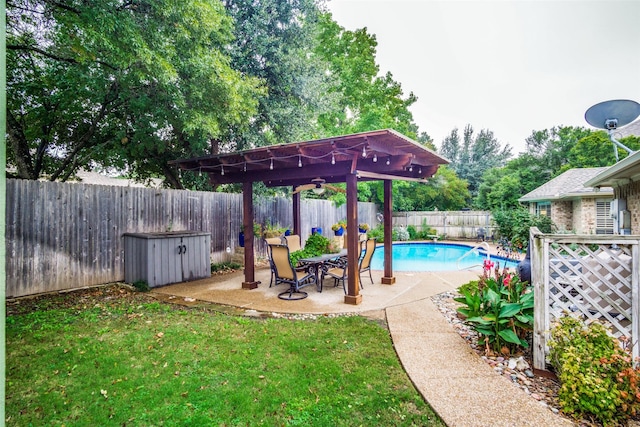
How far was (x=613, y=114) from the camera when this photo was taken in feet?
15.1

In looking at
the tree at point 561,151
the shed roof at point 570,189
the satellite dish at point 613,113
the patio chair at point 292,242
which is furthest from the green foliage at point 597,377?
the tree at point 561,151

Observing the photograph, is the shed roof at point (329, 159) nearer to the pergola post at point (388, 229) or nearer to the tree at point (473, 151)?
the pergola post at point (388, 229)

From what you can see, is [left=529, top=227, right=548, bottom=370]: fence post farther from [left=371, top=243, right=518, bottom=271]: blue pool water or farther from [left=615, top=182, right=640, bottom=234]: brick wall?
[left=371, top=243, right=518, bottom=271]: blue pool water

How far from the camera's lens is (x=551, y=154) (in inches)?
768

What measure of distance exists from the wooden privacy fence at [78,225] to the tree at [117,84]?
1825 mm

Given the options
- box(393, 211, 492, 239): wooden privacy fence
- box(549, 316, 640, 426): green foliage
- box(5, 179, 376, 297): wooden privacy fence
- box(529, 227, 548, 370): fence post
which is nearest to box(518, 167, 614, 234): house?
box(393, 211, 492, 239): wooden privacy fence

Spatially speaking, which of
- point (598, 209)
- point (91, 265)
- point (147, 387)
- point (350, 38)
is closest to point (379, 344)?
point (147, 387)

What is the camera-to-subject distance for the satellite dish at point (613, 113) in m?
4.45

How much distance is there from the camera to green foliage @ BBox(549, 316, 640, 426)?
6.91 ft

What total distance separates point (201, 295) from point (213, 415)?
3669 mm

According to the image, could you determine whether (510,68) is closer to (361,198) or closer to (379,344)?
(361,198)

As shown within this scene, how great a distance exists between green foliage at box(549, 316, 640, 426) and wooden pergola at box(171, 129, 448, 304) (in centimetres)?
276

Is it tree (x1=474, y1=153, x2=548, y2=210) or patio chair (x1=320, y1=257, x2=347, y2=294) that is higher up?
tree (x1=474, y1=153, x2=548, y2=210)

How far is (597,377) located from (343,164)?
12.5 ft
